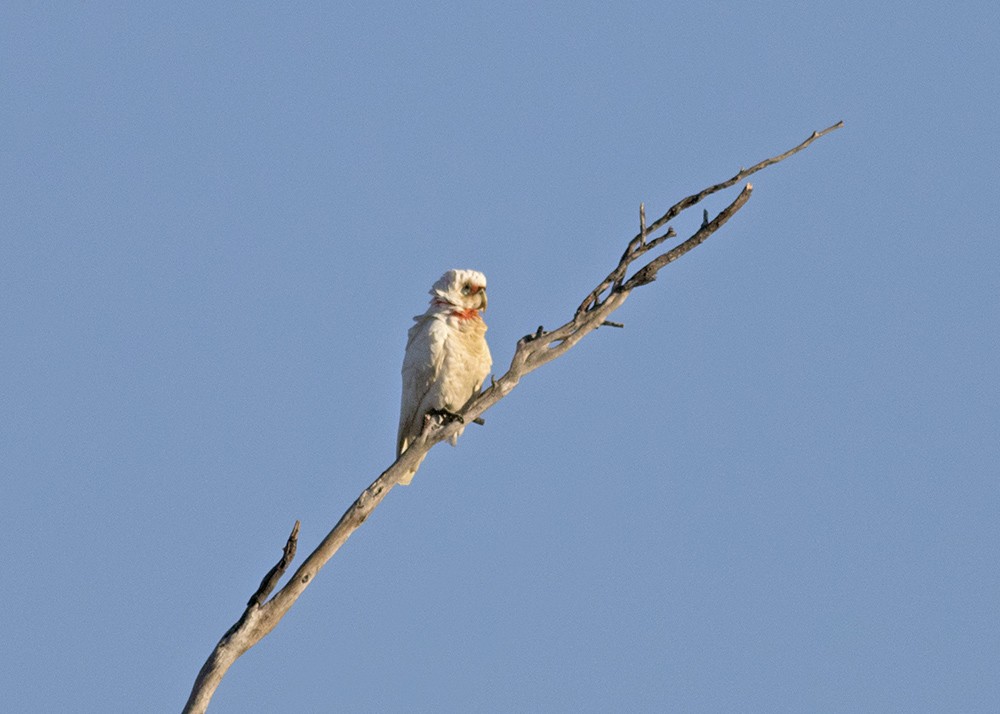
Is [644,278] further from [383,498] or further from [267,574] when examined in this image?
[267,574]

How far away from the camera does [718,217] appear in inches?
397

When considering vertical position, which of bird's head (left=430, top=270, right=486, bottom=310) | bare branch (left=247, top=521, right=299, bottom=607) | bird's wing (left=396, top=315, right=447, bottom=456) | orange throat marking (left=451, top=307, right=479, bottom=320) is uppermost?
bird's head (left=430, top=270, right=486, bottom=310)

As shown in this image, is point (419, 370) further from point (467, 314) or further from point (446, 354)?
point (467, 314)

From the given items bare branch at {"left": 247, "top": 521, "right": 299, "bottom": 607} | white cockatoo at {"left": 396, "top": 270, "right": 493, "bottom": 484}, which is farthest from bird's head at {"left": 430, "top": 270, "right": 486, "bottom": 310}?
bare branch at {"left": 247, "top": 521, "right": 299, "bottom": 607}

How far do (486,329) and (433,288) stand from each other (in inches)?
23.5

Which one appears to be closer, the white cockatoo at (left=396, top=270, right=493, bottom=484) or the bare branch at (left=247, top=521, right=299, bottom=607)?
the bare branch at (left=247, top=521, right=299, bottom=607)

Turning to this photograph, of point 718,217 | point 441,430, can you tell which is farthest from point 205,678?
point 718,217

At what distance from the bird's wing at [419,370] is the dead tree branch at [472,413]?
100cm

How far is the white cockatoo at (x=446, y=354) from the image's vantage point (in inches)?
460

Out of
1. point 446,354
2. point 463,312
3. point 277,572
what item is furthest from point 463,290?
point 277,572

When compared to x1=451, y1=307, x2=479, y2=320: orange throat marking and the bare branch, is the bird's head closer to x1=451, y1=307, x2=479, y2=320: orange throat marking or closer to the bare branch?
x1=451, y1=307, x2=479, y2=320: orange throat marking

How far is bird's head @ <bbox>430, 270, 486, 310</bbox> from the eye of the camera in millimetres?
12039

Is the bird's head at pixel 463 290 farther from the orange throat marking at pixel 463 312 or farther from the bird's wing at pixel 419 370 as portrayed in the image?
the bird's wing at pixel 419 370

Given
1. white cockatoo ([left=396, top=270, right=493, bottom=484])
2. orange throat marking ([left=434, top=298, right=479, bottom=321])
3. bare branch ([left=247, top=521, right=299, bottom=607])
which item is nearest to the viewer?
bare branch ([left=247, top=521, right=299, bottom=607])
